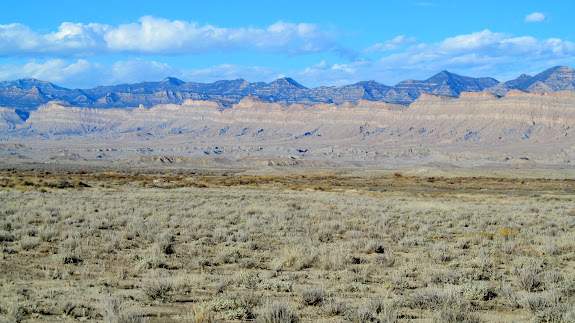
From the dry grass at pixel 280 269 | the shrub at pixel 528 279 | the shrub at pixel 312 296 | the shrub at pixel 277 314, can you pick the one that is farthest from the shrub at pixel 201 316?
the shrub at pixel 528 279

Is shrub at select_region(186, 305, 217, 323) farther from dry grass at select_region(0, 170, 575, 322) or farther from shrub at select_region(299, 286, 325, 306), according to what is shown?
shrub at select_region(299, 286, 325, 306)

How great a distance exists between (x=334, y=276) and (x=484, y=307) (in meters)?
2.78

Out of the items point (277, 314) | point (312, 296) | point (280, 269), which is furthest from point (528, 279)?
point (277, 314)

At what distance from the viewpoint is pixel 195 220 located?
16016 millimetres

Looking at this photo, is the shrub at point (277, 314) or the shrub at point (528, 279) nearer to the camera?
the shrub at point (277, 314)

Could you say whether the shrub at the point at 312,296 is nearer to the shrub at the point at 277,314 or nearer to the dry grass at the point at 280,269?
the dry grass at the point at 280,269

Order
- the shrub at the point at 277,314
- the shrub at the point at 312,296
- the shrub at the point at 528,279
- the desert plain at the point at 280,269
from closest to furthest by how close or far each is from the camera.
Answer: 1. the shrub at the point at 277,314
2. the desert plain at the point at 280,269
3. the shrub at the point at 312,296
4. the shrub at the point at 528,279

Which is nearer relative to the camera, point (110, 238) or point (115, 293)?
point (115, 293)

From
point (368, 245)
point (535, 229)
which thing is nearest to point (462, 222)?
point (535, 229)

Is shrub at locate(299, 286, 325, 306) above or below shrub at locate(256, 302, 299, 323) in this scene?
below

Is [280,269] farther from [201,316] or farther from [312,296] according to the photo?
[201,316]

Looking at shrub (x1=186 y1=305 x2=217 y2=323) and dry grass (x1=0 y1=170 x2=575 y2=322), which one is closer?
shrub (x1=186 y1=305 x2=217 y2=323)

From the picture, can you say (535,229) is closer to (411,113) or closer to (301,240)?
(301,240)

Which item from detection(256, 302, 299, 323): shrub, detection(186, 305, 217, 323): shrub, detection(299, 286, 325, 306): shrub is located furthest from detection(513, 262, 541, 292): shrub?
detection(186, 305, 217, 323): shrub
